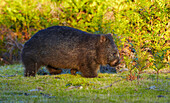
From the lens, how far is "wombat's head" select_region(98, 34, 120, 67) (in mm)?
7000

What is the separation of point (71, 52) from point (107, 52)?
3.24ft

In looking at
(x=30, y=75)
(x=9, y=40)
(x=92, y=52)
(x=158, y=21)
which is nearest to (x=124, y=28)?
(x=158, y=21)

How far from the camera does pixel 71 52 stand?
23.5 feet

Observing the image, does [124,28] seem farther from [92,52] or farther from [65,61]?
[65,61]

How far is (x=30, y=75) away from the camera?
23.6 ft

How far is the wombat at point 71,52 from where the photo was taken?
23.1ft

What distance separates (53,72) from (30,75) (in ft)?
3.27

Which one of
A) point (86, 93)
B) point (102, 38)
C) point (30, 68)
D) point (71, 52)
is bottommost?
point (86, 93)

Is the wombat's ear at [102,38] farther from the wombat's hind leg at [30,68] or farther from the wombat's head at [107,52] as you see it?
the wombat's hind leg at [30,68]

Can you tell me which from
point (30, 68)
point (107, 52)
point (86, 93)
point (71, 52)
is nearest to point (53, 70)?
point (30, 68)

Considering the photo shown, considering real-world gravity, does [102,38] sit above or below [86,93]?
above

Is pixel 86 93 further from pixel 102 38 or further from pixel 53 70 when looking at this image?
pixel 53 70

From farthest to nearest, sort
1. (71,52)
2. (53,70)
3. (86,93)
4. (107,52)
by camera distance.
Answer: (53,70) → (71,52) → (107,52) → (86,93)

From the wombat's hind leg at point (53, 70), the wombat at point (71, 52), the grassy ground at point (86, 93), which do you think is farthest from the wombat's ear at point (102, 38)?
the wombat's hind leg at point (53, 70)
